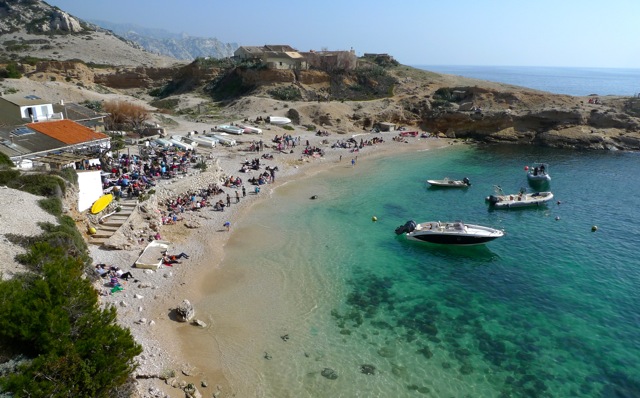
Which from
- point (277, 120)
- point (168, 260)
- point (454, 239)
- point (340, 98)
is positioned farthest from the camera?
point (340, 98)

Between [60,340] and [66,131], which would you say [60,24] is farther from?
[60,340]

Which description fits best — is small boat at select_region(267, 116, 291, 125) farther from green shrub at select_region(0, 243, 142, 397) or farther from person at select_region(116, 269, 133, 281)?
green shrub at select_region(0, 243, 142, 397)

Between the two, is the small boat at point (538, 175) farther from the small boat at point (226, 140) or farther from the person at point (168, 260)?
the person at point (168, 260)

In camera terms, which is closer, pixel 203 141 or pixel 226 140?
pixel 203 141

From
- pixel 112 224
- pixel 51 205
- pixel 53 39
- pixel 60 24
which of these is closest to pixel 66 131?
pixel 112 224

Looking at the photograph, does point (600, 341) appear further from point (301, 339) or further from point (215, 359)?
point (215, 359)

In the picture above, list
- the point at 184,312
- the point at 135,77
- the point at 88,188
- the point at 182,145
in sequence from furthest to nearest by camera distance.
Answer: the point at 135,77 → the point at 182,145 → the point at 88,188 → the point at 184,312

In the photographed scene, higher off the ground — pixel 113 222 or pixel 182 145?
pixel 182 145

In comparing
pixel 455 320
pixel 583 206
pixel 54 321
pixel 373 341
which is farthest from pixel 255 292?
pixel 583 206
